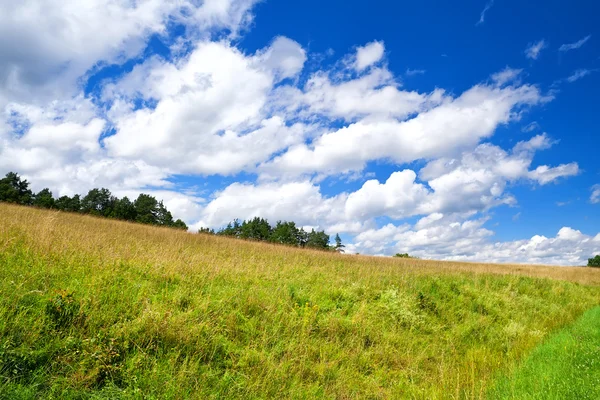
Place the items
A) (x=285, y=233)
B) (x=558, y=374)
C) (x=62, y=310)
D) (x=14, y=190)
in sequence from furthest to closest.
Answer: (x=285, y=233), (x=14, y=190), (x=558, y=374), (x=62, y=310)

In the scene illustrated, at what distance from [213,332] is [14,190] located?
184 feet

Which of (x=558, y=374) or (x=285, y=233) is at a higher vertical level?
(x=285, y=233)

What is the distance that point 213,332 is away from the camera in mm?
6270

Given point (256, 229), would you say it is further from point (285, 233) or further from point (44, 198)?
point (44, 198)

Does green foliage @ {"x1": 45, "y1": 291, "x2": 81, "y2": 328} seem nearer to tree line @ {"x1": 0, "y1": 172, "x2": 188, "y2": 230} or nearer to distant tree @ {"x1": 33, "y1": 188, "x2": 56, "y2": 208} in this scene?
tree line @ {"x1": 0, "y1": 172, "x2": 188, "y2": 230}

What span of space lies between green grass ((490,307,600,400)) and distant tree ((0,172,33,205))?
5465cm

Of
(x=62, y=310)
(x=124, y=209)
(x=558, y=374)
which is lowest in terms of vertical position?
(x=558, y=374)

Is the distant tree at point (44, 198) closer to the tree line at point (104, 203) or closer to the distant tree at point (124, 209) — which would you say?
the tree line at point (104, 203)

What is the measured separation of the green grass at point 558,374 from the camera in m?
5.61

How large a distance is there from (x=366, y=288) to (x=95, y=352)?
320 inches

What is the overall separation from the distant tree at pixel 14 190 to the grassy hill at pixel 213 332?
48003mm

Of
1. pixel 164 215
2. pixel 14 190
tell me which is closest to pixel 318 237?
pixel 164 215

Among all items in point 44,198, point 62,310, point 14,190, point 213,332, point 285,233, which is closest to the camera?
point 62,310

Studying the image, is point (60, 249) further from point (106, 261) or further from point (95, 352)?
point (95, 352)
